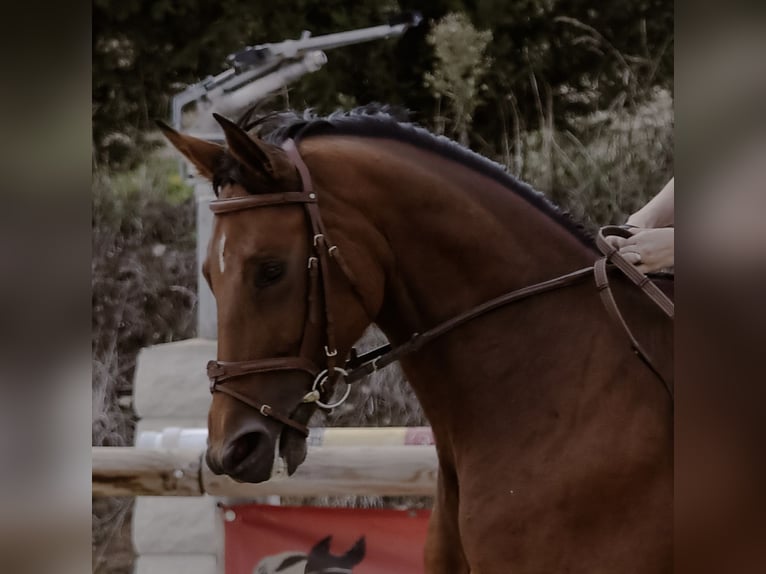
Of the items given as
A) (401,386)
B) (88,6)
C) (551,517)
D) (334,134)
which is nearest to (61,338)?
(88,6)

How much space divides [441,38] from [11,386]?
5.62 ft

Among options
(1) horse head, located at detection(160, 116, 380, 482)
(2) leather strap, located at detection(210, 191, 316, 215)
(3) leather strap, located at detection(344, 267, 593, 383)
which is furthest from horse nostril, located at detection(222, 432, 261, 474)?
(2) leather strap, located at detection(210, 191, 316, 215)

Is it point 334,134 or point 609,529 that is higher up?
point 334,134

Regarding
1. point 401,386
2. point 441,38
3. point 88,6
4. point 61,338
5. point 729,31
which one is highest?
point 441,38

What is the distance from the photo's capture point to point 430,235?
2004 millimetres

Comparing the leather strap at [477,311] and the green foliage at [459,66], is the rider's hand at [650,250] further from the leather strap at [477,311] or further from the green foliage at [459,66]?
the green foliage at [459,66]

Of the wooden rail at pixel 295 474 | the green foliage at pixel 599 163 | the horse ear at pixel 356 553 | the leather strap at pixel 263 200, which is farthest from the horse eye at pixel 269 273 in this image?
the horse ear at pixel 356 553

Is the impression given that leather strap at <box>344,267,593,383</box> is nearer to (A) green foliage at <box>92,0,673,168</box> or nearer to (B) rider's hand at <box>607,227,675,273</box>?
(B) rider's hand at <box>607,227,675,273</box>

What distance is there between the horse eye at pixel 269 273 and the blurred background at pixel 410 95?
3.47ft

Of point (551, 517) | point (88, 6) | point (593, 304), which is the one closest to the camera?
point (88, 6)

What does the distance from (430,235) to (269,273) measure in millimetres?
353

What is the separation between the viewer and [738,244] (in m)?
1.22

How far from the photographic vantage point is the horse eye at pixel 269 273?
6.32 feet

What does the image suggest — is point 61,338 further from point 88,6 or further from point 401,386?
point 401,386
